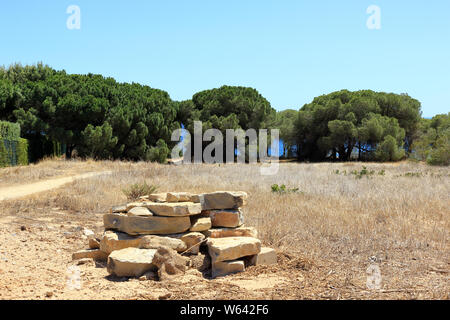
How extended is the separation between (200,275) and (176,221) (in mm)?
1042

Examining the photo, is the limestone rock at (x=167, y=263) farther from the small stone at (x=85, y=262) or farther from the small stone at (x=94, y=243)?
the small stone at (x=94, y=243)

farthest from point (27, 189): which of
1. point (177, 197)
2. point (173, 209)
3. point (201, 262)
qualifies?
point (201, 262)

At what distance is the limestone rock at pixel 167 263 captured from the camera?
4730 mm

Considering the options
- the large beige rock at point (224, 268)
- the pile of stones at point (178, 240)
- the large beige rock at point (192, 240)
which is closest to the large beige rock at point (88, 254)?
the pile of stones at point (178, 240)

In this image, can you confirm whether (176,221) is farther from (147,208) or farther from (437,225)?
(437,225)

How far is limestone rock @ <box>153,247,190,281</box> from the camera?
4.73 metres

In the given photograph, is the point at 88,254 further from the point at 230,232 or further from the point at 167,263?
the point at 230,232

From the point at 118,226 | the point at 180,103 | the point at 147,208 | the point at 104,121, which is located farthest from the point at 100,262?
the point at 180,103

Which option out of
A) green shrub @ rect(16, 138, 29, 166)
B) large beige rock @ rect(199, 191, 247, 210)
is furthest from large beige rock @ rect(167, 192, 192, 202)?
green shrub @ rect(16, 138, 29, 166)

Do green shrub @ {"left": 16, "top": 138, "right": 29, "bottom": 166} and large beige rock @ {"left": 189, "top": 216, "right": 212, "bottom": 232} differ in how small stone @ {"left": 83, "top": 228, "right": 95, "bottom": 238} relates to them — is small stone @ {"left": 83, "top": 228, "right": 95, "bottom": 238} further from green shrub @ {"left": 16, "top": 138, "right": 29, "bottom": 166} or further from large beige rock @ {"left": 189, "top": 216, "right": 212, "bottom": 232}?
green shrub @ {"left": 16, "top": 138, "right": 29, "bottom": 166}

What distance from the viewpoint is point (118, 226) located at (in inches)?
233

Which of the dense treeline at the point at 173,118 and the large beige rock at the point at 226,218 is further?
the dense treeline at the point at 173,118

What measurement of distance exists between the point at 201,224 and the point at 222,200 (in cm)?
49

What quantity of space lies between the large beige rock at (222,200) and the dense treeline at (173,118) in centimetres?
1913
